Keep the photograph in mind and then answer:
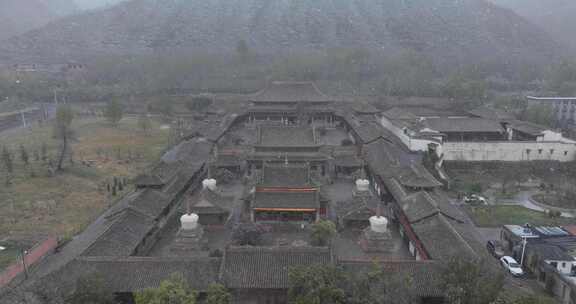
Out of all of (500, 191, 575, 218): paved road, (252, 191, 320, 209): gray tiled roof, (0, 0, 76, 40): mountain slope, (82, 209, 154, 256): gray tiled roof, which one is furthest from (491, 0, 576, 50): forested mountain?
(0, 0, 76, 40): mountain slope

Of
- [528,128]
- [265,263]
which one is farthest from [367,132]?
[265,263]

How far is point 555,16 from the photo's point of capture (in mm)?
147125

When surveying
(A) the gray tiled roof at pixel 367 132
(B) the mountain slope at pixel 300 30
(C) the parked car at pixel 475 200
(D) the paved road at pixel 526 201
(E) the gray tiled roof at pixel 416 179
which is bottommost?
(D) the paved road at pixel 526 201

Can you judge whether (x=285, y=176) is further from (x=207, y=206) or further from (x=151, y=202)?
(x=151, y=202)

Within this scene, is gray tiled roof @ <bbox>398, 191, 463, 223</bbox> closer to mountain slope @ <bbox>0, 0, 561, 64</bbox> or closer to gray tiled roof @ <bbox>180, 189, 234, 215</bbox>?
gray tiled roof @ <bbox>180, 189, 234, 215</bbox>

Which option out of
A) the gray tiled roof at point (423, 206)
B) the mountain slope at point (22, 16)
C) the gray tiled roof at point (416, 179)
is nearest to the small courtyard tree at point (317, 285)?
the gray tiled roof at point (423, 206)

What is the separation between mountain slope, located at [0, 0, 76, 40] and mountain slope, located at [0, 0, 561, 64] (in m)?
27.7

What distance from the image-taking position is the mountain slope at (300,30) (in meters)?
114

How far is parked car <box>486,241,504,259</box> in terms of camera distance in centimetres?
2250

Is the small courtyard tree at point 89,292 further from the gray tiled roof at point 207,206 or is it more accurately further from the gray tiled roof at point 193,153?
the gray tiled roof at point 193,153

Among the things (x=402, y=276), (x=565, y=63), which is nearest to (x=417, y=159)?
(x=402, y=276)

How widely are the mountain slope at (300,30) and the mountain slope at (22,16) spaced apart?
27.7m

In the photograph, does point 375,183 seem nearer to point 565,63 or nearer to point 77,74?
point 565,63

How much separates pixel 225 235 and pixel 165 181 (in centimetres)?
636
